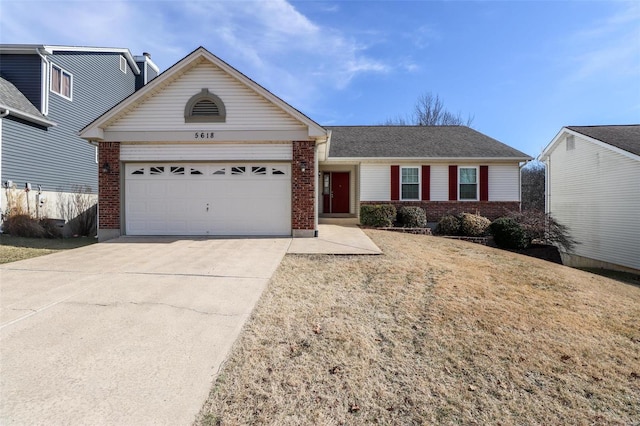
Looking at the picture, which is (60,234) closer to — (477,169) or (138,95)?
(138,95)

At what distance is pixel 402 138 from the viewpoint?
18000 millimetres

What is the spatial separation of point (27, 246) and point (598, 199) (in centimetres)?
2066

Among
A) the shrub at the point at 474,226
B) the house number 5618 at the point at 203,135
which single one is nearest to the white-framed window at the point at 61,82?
the house number 5618 at the point at 203,135

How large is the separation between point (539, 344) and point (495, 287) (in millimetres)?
2167

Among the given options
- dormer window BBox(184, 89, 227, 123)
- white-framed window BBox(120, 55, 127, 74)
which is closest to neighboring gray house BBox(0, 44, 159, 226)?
white-framed window BBox(120, 55, 127, 74)

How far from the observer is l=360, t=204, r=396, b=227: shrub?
14336 millimetres

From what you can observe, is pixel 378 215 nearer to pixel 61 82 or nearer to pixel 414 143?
pixel 414 143

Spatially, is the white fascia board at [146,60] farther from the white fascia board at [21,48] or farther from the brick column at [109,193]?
the brick column at [109,193]

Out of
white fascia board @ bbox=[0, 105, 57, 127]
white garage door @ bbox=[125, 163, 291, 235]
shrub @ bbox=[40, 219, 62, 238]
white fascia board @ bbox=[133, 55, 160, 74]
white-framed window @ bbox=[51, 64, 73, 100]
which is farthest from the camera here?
white fascia board @ bbox=[133, 55, 160, 74]

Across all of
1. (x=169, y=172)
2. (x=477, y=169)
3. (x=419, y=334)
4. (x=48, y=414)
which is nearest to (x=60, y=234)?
(x=169, y=172)

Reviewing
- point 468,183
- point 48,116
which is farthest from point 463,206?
point 48,116

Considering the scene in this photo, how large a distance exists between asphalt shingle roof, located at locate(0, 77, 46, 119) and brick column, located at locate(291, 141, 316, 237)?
457 inches

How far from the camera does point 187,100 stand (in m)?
10.4

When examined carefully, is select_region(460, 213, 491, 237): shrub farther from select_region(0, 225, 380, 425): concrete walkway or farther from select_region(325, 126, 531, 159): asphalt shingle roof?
select_region(0, 225, 380, 425): concrete walkway
